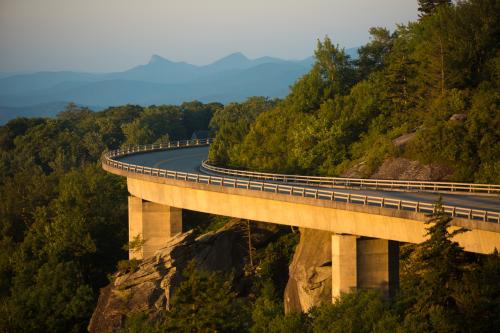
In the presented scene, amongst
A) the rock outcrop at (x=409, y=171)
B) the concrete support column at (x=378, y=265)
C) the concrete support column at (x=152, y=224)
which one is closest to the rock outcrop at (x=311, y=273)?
the concrete support column at (x=378, y=265)

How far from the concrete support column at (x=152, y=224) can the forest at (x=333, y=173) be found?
9.36 feet

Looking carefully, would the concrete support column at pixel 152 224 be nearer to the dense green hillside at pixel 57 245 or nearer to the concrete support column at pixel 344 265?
the dense green hillside at pixel 57 245

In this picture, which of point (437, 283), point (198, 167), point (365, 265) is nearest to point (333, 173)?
point (198, 167)

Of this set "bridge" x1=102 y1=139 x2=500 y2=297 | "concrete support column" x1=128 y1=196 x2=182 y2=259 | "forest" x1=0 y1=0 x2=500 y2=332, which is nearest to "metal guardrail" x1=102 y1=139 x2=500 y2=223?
"bridge" x1=102 y1=139 x2=500 y2=297

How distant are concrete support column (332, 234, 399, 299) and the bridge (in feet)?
0.16

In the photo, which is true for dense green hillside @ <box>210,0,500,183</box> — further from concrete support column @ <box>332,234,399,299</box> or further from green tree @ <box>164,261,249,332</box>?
green tree @ <box>164,261,249,332</box>

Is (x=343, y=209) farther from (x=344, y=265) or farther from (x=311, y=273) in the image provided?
(x=311, y=273)

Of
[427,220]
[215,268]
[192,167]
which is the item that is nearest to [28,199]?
[192,167]

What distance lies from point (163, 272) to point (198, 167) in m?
21.6

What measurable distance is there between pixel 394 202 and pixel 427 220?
189 inches

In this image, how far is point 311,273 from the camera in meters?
51.6

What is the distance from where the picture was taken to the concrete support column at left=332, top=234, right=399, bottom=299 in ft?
151

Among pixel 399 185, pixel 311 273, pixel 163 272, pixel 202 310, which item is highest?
pixel 399 185

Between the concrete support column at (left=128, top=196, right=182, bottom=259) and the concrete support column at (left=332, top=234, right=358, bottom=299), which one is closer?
the concrete support column at (left=332, top=234, right=358, bottom=299)
